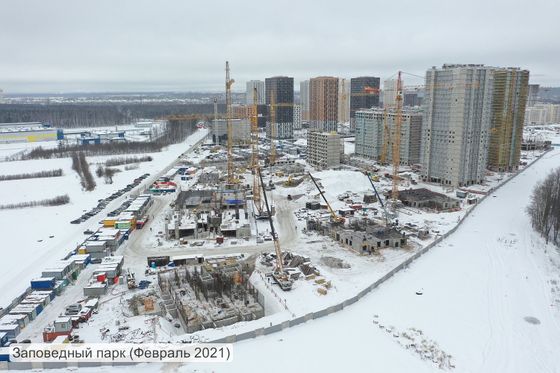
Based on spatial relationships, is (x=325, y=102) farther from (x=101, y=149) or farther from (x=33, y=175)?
(x=33, y=175)

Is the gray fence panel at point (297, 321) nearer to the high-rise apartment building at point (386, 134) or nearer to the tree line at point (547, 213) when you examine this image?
the tree line at point (547, 213)

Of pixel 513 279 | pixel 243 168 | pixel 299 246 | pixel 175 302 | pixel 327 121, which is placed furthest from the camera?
pixel 327 121

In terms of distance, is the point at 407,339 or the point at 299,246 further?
the point at 299,246

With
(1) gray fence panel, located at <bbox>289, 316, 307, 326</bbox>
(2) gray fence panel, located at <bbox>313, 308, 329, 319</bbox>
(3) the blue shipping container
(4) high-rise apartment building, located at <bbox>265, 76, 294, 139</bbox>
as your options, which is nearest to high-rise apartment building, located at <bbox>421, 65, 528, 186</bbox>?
(2) gray fence panel, located at <bbox>313, 308, 329, 319</bbox>

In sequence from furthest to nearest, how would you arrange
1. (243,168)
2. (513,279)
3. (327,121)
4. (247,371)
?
(327,121), (243,168), (513,279), (247,371)

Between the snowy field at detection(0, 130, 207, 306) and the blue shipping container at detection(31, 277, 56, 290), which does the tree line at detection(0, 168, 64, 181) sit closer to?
the snowy field at detection(0, 130, 207, 306)

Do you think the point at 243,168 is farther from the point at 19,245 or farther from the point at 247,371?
the point at 247,371

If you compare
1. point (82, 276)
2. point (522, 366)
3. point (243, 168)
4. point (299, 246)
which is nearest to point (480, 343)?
point (522, 366)
